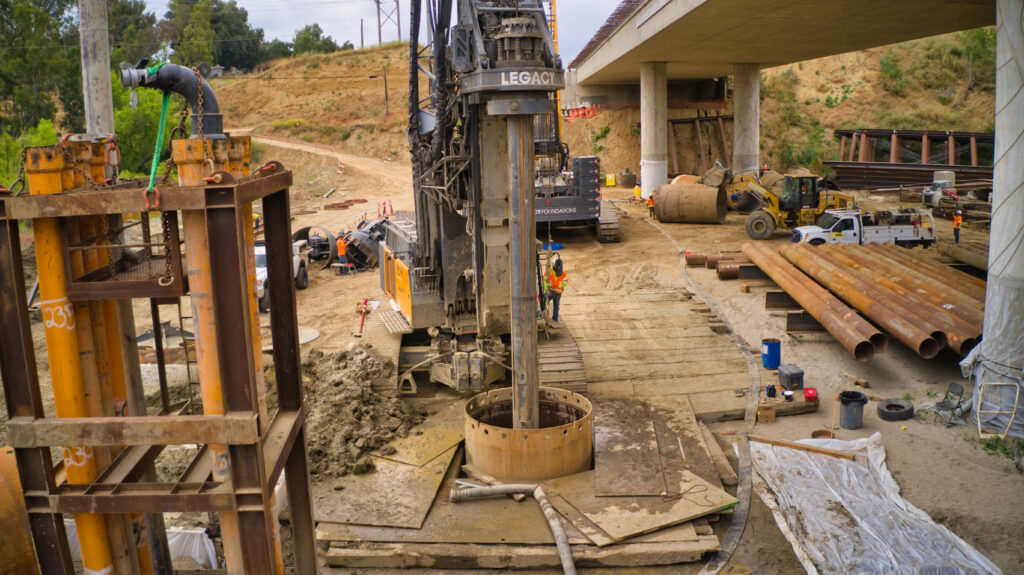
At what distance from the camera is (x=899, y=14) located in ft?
72.1

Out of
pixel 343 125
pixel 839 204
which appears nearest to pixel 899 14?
pixel 839 204

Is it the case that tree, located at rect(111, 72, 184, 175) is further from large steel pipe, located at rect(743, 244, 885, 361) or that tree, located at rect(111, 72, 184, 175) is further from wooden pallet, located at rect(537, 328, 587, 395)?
wooden pallet, located at rect(537, 328, 587, 395)

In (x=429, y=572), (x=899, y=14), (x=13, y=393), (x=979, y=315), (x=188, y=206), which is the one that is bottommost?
(x=429, y=572)

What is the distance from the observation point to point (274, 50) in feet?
265

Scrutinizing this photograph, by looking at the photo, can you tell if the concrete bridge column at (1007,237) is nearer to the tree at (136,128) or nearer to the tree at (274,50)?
the tree at (136,128)

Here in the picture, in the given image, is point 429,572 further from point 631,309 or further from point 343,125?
point 343,125

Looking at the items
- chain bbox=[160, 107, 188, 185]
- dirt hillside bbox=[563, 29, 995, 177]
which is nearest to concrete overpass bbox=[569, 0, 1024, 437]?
dirt hillside bbox=[563, 29, 995, 177]

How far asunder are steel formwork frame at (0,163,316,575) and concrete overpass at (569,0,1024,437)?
10135mm

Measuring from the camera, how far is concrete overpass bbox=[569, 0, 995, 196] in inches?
826

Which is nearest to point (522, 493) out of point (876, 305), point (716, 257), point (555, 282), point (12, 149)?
point (555, 282)

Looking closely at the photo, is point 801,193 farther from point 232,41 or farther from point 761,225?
point 232,41

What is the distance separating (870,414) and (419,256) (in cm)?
710

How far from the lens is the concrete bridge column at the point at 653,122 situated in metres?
33.1

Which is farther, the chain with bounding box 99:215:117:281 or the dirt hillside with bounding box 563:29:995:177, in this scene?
the dirt hillside with bounding box 563:29:995:177
